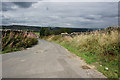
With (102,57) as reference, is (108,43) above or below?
above

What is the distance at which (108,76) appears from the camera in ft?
10.9

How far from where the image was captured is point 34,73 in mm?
3533

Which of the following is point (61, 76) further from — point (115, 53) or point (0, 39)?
point (0, 39)

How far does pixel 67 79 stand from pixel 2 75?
2.49m

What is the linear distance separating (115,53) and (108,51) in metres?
0.46

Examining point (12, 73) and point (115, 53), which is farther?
point (115, 53)

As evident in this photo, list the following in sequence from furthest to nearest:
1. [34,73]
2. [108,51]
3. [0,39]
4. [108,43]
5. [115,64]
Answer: [0,39]
[108,43]
[108,51]
[115,64]
[34,73]

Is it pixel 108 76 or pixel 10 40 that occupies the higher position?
pixel 10 40

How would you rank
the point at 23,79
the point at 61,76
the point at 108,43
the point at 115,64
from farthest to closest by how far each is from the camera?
the point at 108,43 < the point at 115,64 < the point at 61,76 < the point at 23,79

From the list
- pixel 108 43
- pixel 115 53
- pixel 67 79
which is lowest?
pixel 67 79

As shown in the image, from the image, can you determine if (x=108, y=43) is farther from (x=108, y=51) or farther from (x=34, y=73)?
(x=34, y=73)

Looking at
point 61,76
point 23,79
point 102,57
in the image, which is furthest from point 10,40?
point 102,57

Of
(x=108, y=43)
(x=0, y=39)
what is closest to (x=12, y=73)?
(x=108, y=43)

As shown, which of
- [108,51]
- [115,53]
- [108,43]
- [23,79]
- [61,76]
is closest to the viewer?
[23,79]
